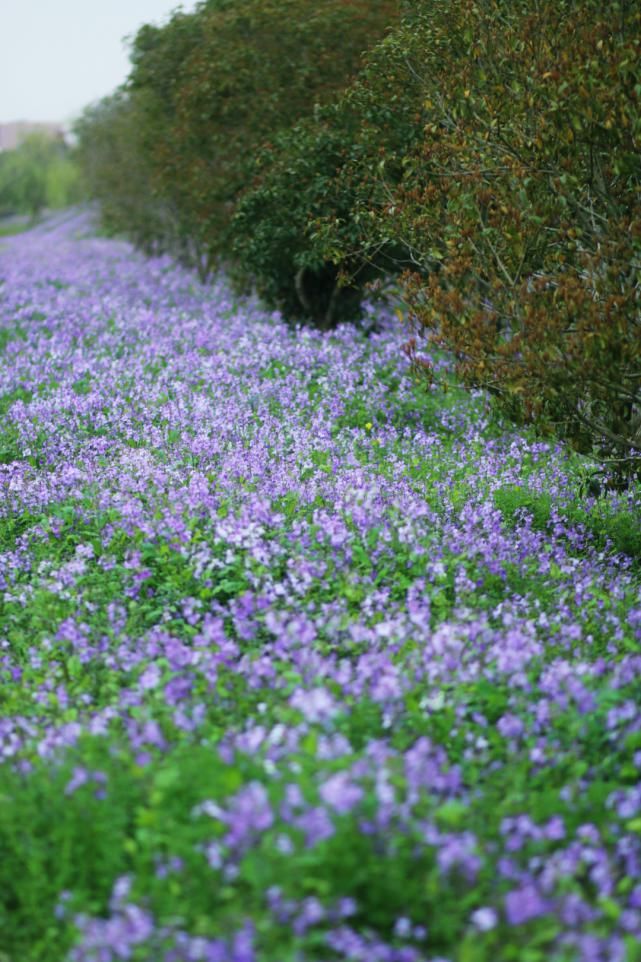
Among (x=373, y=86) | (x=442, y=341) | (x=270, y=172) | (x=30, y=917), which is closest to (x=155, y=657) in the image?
(x=30, y=917)

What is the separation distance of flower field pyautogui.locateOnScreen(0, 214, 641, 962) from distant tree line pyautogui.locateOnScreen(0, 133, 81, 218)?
7629cm

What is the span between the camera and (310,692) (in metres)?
4.95

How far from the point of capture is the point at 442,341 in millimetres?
7996

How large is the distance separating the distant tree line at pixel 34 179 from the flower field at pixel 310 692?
7629cm

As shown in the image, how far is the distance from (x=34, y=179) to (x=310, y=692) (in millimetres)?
87827

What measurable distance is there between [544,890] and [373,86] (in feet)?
33.1

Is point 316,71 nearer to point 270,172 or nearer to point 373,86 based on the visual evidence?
point 270,172

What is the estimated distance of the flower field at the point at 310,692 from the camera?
12.4 feet

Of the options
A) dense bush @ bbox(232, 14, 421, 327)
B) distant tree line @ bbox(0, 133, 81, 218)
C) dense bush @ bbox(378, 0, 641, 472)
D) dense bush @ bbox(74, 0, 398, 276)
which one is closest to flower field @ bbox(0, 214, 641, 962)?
dense bush @ bbox(378, 0, 641, 472)

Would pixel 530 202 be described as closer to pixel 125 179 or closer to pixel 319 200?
pixel 319 200

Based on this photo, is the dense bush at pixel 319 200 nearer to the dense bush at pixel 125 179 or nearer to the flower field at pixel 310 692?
the flower field at pixel 310 692

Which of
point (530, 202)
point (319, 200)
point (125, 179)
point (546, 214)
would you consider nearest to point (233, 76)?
point (319, 200)

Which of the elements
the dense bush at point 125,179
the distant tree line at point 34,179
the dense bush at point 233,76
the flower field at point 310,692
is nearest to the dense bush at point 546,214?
the flower field at point 310,692

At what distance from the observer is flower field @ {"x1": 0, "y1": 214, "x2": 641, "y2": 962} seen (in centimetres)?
378
